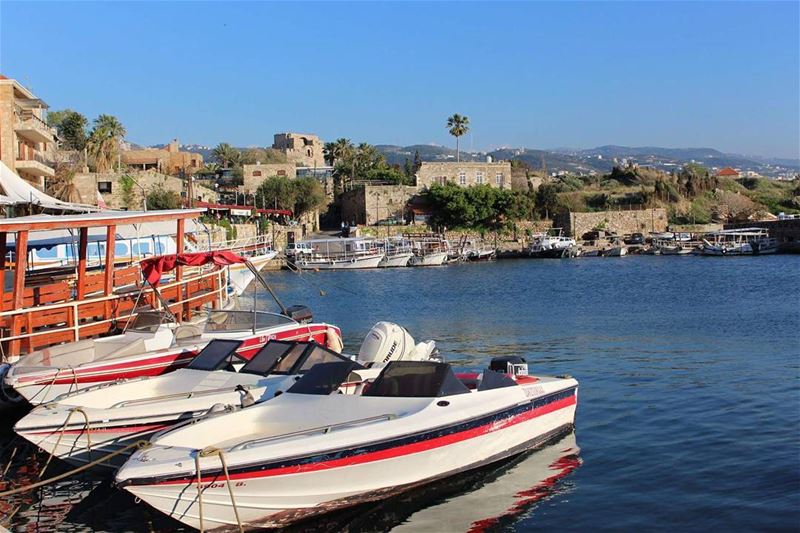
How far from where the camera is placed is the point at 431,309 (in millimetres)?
39688

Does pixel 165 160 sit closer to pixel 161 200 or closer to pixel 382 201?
pixel 382 201

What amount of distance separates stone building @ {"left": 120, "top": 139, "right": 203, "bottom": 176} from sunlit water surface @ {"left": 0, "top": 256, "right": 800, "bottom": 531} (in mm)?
61879

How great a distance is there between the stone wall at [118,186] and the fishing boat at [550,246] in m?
33.5

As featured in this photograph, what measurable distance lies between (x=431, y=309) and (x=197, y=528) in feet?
97.5

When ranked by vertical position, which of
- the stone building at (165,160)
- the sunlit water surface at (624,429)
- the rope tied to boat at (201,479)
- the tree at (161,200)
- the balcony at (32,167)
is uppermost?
the stone building at (165,160)

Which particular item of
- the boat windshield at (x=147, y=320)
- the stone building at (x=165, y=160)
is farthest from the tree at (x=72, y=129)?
the boat windshield at (x=147, y=320)

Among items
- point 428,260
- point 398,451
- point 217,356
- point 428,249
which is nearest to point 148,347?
point 217,356

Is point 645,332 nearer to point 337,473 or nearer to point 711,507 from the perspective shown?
point 711,507

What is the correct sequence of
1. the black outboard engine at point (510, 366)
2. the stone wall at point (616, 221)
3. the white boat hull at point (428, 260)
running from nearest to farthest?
the black outboard engine at point (510, 366) < the white boat hull at point (428, 260) < the stone wall at point (616, 221)

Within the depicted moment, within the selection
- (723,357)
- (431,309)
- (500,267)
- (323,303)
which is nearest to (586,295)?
(431,309)

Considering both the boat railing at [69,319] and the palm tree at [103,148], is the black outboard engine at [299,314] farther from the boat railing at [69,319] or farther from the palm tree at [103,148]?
the palm tree at [103,148]

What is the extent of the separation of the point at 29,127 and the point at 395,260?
35983mm

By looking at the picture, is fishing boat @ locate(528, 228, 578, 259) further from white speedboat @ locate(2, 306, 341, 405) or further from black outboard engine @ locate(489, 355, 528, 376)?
black outboard engine @ locate(489, 355, 528, 376)

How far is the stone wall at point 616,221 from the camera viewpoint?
3605 inches
